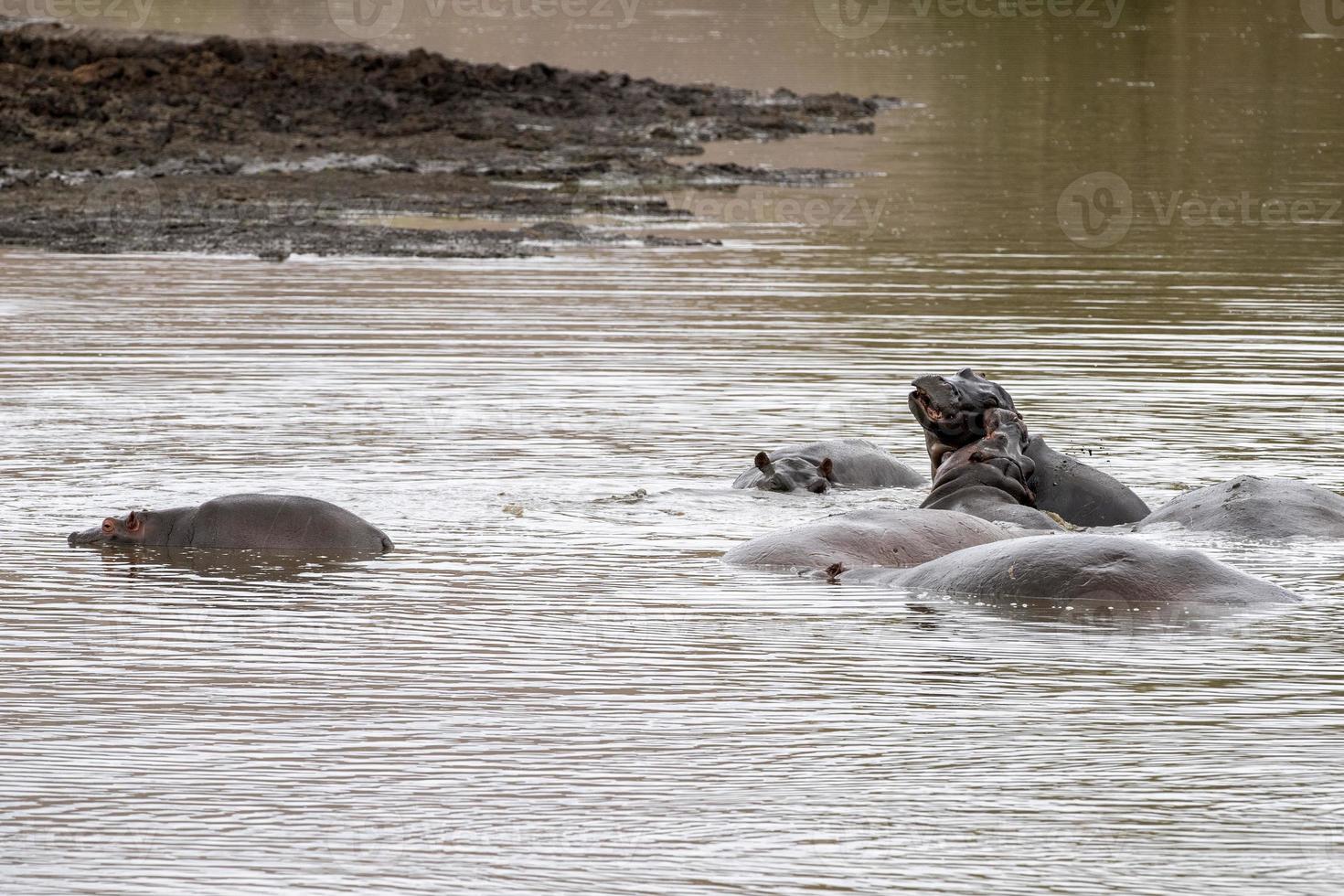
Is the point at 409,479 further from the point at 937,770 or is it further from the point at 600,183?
the point at 600,183

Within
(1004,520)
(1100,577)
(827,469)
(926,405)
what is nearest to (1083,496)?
(1004,520)

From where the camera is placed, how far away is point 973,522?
859 centimetres

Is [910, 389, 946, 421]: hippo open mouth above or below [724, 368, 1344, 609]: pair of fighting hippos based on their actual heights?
above

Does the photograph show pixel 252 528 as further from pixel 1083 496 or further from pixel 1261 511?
pixel 1261 511

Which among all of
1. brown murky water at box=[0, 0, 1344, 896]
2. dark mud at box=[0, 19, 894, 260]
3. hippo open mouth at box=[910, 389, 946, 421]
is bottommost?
brown murky water at box=[0, 0, 1344, 896]

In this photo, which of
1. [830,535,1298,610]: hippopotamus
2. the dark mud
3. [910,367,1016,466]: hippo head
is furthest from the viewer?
the dark mud

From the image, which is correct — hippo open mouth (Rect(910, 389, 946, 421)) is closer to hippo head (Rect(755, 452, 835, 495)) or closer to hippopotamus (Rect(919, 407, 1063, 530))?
hippopotamus (Rect(919, 407, 1063, 530))

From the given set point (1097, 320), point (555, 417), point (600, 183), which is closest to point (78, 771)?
point (555, 417)

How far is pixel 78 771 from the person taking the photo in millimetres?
5707

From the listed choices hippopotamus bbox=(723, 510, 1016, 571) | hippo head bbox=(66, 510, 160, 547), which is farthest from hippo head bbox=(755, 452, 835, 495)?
hippo head bbox=(66, 510, 160, 547)

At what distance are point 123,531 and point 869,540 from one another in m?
2.89

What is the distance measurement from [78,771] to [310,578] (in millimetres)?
Answer: 2580

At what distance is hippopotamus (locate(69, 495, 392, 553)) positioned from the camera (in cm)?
873

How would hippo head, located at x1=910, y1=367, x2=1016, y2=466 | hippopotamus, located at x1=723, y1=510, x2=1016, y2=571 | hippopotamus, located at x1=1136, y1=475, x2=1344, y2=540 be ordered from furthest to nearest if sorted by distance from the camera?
hippo head, located at x1=910, y1=367, x2=1016, y2=466 < hippopotamus, located at x1=1136, y1=475, x2=1344, y2=540 < hippopotamus, located at x1=723, y1=510, x2=1016, y2=571
